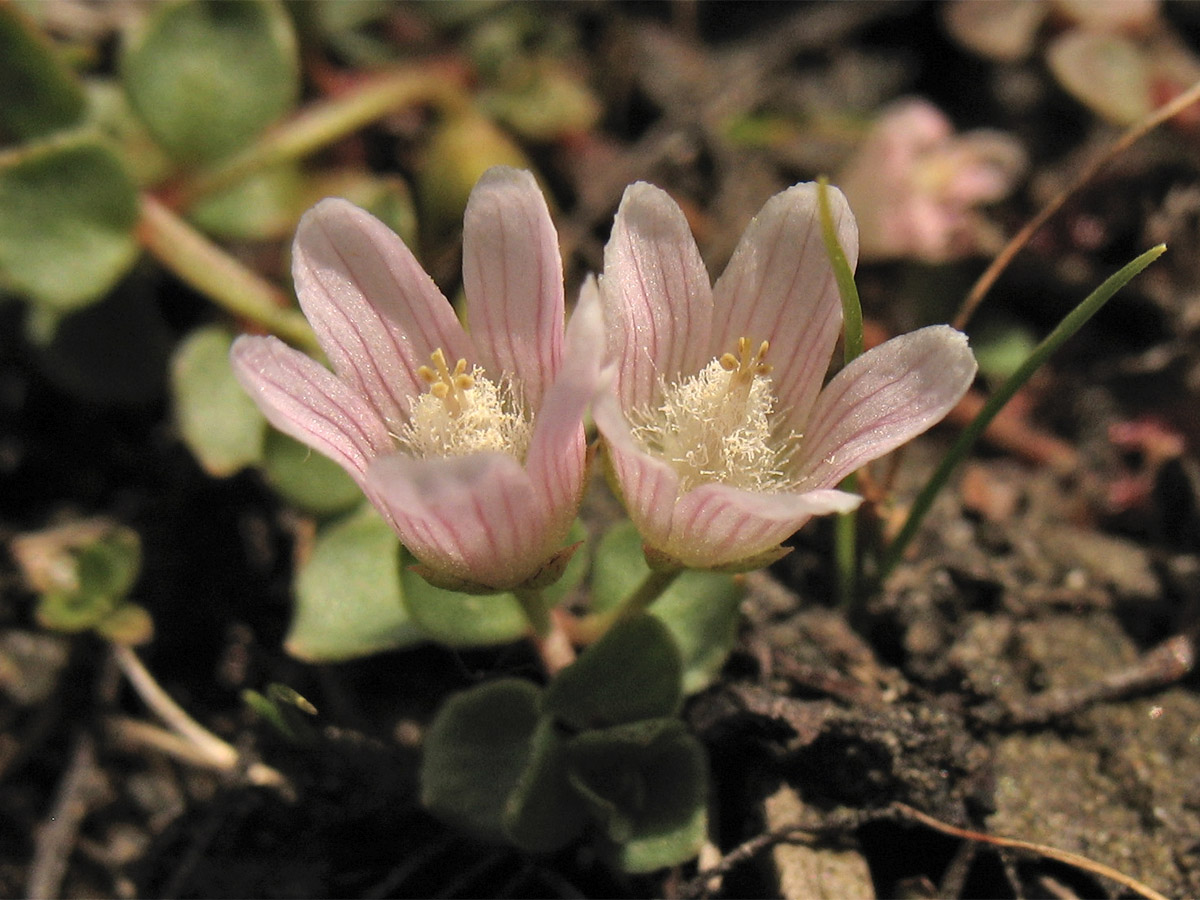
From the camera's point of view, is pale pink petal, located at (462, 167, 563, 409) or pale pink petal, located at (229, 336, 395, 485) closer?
pale pink petal, located at (229, 336, 395, 485)

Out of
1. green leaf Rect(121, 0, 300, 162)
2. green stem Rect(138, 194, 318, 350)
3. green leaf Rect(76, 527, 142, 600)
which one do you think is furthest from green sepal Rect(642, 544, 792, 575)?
green leaf Rect(121, 0, 300, 162)

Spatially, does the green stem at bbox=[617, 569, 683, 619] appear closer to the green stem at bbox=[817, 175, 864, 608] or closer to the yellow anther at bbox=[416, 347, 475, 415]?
the green stem at bbox=[817, 175, 864, 608]

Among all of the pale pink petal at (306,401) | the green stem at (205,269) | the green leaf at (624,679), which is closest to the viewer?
the pale pink petal at (306,401)

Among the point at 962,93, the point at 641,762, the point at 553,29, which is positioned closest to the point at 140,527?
the point at 641,762

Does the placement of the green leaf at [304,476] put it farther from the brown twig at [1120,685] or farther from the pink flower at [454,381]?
the brown twig at [1120,685]

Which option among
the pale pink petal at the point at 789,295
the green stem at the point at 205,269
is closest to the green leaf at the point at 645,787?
the pale pink petal at the point at 789,295

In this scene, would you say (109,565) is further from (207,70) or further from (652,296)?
(652,296)
